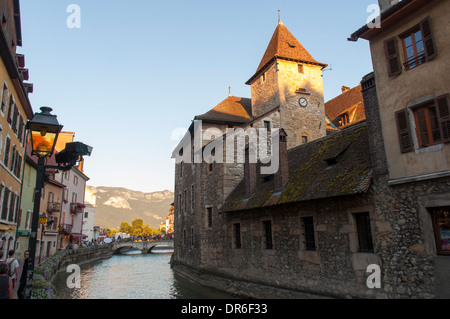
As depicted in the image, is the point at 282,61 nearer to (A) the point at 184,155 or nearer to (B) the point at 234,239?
(A) the point at 184,155

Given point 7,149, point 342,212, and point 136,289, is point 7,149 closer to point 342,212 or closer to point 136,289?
point 136,289

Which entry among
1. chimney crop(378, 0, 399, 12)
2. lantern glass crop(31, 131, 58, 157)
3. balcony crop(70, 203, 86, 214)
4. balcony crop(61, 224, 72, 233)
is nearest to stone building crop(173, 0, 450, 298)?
chimney crop(378, 0, 399, 12)

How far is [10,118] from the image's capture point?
52.6 feet

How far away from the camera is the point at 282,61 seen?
25812 millimetres

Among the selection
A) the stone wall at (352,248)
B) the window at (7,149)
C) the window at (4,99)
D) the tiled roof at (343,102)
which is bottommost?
the stone wall at (352,248)

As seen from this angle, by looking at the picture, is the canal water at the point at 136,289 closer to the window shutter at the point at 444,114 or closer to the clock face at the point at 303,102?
the window shutter at the point at 444,114

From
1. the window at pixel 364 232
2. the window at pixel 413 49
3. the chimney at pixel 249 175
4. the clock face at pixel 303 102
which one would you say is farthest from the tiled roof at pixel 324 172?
Answer: the clock face at pixel 303 102

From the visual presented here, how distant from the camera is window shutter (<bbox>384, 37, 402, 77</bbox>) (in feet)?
32.1

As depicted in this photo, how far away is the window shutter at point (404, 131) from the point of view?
9164 mm

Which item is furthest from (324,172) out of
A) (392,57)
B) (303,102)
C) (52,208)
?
(52,208)

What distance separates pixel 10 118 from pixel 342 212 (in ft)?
51.6

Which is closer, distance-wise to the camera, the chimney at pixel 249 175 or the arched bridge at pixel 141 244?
the chimney at pixel 249 175

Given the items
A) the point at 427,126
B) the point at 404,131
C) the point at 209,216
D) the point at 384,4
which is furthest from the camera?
the point at 209,216

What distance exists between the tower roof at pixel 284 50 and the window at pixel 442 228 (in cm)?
1947
